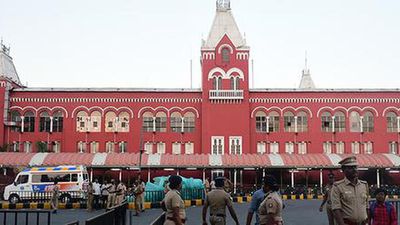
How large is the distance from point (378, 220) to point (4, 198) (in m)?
28.7

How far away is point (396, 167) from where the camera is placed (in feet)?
154

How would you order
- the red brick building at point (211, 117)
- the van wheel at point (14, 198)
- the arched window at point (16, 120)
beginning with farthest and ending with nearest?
1. the red brick building at point (211, 117)
2. the arched window at point (16, 120)
3. the van wheel at point (14, 198)

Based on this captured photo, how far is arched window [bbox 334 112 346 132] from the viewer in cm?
5381

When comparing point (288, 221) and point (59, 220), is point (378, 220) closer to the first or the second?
point (288, 221)

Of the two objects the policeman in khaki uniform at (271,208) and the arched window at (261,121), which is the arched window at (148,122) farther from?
the policeman in khaki uniform at (271,208)

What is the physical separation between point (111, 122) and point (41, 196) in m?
21.2

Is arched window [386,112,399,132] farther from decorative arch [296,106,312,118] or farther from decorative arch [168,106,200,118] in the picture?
decorative arch [168,106,200,118]

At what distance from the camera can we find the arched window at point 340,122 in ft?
177

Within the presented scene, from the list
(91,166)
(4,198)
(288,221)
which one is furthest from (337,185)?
(91,166)

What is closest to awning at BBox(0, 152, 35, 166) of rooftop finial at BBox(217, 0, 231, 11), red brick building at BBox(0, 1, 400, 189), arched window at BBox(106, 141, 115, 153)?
red brick building at BBox(0, 1, 400, 189)

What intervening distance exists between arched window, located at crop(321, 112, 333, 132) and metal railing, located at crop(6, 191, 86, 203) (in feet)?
92.0

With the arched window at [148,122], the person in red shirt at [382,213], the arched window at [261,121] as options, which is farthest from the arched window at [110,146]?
the person in red shirt at [382,213]

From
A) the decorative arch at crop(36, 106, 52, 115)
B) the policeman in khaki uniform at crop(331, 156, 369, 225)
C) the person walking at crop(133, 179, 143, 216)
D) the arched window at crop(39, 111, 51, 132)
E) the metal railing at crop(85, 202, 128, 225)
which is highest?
the decorative arch at crop(36, 106, 52, 115)

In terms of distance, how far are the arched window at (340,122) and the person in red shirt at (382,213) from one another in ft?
147
